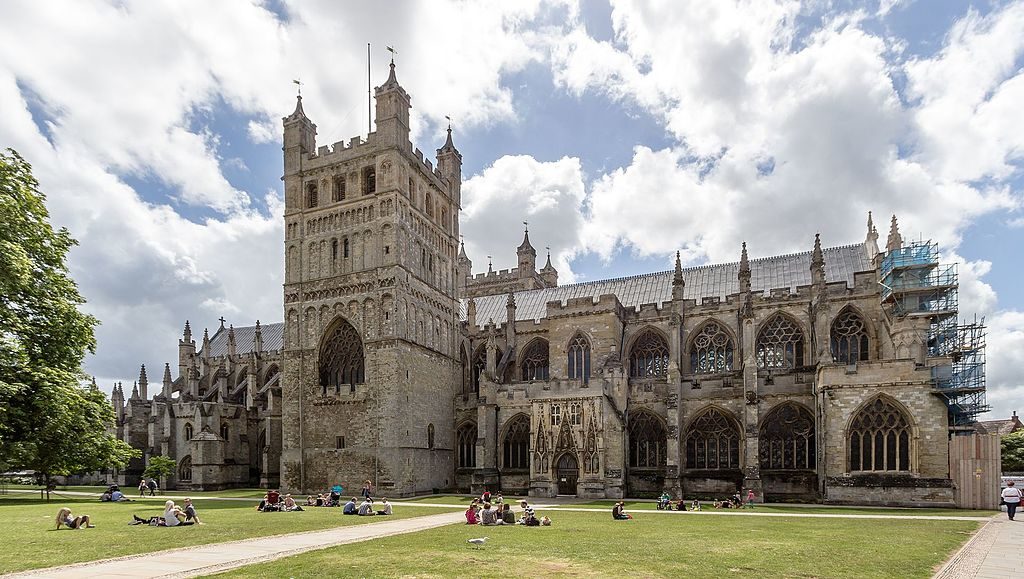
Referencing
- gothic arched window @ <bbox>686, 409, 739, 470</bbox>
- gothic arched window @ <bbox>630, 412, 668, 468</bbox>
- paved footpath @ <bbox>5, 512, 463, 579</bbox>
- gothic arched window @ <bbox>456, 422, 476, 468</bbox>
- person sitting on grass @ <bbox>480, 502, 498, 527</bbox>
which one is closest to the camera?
paved footpath @ <bbox>5, 512, 463, 579</bbox>

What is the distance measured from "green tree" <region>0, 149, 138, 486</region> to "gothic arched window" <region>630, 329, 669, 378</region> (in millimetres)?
33623

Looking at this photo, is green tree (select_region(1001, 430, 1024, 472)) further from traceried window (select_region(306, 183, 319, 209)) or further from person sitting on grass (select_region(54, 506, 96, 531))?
person sitting on grass (select_region(54, 506, 96, 531))

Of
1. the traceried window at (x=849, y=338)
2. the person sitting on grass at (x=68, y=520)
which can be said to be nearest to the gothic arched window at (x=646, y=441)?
the traceried window at (x=849, y=338)

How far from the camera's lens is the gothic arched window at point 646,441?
37188 mm

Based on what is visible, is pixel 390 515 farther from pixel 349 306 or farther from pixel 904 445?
pixel 904 445

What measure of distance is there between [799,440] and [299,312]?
31.1 m

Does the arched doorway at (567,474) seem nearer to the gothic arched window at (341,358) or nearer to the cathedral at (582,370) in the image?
the cathedral at (582,370)

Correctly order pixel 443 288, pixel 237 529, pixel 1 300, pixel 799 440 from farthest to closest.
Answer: pixel 443 288, pixel 799 440, pixel 237 529, pixel 1 300

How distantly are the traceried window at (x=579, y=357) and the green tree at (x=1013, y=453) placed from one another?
41.7 meters

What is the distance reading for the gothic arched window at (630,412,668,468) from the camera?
3719 centimetres

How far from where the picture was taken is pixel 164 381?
62.0m

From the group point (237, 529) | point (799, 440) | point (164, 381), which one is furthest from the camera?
point (164, 381)

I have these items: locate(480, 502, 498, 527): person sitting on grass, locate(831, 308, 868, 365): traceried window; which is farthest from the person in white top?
locate(480, 502, 498, 527): person sitting on grass

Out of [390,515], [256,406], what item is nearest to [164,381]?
[256,406]
